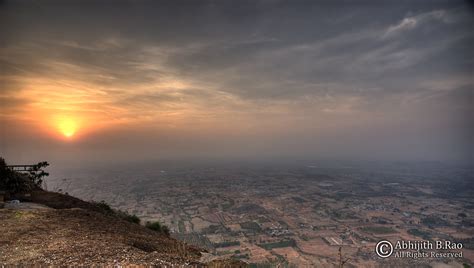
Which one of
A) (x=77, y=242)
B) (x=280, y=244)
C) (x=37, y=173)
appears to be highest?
(x=37, y=173)

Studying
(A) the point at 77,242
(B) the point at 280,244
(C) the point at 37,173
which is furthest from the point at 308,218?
(A) the point at 77,242

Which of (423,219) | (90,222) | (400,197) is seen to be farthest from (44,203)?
(400,197)

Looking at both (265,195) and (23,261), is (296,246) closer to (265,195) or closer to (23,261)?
(23,261)

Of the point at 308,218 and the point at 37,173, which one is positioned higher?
the point at 37,173

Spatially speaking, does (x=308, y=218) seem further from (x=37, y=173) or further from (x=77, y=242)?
(x=77, y=242)

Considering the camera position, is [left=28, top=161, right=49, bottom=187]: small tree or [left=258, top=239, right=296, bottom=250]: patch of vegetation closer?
[left=28, top=161, right=49, bottom=187]: small tree

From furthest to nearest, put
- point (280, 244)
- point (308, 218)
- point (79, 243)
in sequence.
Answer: point (308, 218), point (280, 244), point (79, 243)

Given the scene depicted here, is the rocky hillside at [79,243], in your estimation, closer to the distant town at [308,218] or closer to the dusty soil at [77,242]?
the dusty soil at [77,242]

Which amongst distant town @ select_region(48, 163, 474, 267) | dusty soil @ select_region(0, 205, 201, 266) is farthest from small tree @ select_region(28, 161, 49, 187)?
dusty soil @ select_region(0, 205, 201, 266)

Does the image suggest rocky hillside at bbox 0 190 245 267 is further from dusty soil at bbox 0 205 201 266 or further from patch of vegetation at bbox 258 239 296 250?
patch of vegetation at bbox 258 239 296 250
